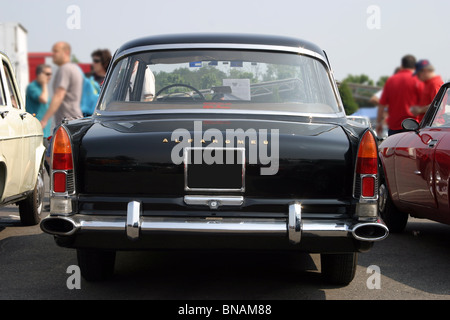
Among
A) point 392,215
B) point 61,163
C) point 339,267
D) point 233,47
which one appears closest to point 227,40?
point 233,47

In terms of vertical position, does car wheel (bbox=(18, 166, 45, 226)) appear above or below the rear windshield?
below

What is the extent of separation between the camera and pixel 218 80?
589 cm

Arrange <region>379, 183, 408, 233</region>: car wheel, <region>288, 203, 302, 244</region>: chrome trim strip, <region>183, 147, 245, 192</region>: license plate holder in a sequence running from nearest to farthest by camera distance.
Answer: <region>288, 203, 302, 244</region>: chrome trim strip < <region>183, 147, 245, 192</region>: license plate holder < <region>379, 183, 408, 233</region>: car wheel

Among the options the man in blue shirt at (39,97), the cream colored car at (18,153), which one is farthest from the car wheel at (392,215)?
the man in blue shirt at (39,97)

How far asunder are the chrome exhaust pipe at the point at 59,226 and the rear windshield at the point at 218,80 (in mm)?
1217

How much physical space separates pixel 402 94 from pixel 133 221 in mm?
7252

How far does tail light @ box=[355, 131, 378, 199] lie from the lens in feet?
15.3

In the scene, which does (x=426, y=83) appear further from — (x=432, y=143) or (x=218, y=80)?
(x=218, y=80)

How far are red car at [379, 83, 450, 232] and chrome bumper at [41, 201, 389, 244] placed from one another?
200 cm

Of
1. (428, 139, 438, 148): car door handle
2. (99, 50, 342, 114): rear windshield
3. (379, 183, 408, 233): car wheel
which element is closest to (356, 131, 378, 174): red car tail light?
(99, 50, 342, 114): rear windshield

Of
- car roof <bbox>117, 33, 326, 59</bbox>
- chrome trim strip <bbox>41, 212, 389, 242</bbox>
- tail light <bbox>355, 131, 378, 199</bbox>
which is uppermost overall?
car roof <bbox>117, 33, 326, 59</bbox>

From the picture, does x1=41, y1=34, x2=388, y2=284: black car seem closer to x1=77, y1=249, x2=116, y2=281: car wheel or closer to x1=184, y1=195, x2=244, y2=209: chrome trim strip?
x1=184, y1=195, x2=244, y2=209: chrome trim strip
